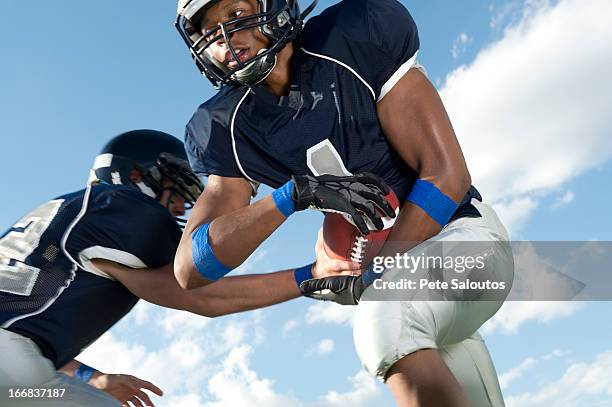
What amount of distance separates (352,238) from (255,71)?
86 centimetres

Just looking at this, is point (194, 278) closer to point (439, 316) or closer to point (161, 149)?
point (439, 316)

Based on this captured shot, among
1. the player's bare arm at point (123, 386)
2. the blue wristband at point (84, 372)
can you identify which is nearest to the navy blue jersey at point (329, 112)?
the player's bare arm at point (123, 386)

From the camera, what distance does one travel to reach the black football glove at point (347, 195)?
277 centimetres

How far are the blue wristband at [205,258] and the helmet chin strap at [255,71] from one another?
0.68 metres

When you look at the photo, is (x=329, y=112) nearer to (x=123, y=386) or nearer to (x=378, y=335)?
(x=378, y=335)

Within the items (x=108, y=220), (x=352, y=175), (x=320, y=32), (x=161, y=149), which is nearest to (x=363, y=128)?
(x=352, y=175)

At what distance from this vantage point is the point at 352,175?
2895 mm

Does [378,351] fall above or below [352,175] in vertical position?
below

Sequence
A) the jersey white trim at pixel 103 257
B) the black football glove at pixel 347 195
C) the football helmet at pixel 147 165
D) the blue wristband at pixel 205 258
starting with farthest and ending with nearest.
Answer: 1. the football helmet at pixel 147 165
2. the jersey white trim at pixel 103 257
3. the blue wristband at pixel 205 258
4. the black football glove at pixel 347 195

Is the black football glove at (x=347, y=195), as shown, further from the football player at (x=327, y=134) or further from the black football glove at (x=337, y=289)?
the black football glove at (x=337, y=289)

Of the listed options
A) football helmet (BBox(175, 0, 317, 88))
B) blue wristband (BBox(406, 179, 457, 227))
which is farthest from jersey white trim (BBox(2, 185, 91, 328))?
blue wristband (BBox(406, 179, 457, 227))

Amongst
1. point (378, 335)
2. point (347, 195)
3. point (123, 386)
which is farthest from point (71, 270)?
point (378, 335)

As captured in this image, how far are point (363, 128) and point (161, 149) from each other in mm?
1746

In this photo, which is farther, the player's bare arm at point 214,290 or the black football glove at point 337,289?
the player's bare arm at point 214,290
